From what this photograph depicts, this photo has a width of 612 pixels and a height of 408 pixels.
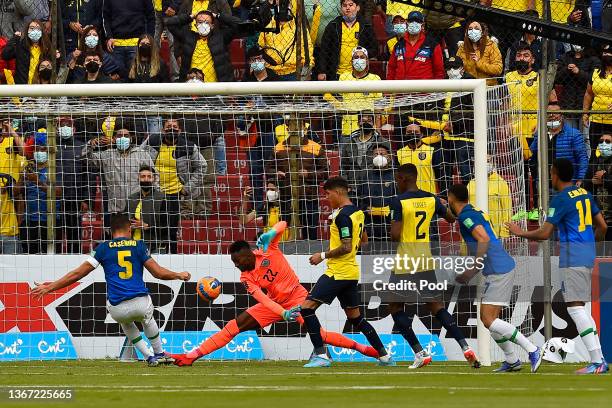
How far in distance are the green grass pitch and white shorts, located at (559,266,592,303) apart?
2.54 ft

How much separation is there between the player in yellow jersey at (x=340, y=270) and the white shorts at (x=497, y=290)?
5.10 feet

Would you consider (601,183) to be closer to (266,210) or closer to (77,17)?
(266,210)

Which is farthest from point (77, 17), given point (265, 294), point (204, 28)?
point (265, 294)

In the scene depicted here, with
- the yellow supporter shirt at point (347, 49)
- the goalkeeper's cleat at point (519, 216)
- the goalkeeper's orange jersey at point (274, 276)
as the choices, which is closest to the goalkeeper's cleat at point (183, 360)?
the goalkeeper's orange jersey at point (274, 276)

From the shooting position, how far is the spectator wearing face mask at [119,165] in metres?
16.8

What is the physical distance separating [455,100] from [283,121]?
2.29 meters

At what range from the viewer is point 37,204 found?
16.6 meters

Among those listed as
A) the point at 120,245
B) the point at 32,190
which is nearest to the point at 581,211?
the point at 120,245

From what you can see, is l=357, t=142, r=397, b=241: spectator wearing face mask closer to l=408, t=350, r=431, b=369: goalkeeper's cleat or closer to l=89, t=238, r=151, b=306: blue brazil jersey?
l=408, t=350, r=431, b=369: goalkeeper's cleat

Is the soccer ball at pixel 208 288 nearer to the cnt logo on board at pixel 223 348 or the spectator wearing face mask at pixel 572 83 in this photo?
the cnt logo on board at pixel 223 348

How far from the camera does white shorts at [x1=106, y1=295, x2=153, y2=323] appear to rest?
14.3 m

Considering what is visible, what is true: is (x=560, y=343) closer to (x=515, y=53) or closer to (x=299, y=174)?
(x=299, y=174)

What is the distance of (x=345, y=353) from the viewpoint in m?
16.5

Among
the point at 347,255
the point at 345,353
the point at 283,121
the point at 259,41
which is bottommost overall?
the point at 345,353
